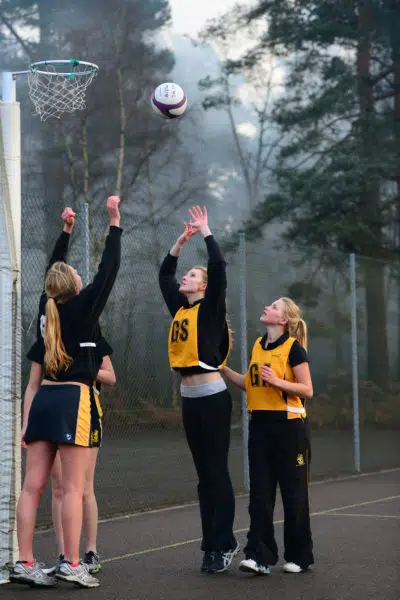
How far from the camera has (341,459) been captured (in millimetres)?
16750

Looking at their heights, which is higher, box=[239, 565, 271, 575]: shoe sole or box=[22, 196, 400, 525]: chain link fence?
box=[22, 196, 400, 525]: chain link fence

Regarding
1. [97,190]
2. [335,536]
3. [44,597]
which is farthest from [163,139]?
[44,597]

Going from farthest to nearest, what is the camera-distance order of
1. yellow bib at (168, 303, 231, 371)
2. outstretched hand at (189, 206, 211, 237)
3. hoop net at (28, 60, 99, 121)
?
hoop net at (28, 60, 99, 121), outstretched hand at (189, 206, 211, 237), yellow bib at (168, 303, 231, 371)

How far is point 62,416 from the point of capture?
23.8ft

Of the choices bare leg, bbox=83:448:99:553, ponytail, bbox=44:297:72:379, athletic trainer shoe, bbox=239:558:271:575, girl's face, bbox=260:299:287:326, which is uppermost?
girl's face, bbox=260:299:287:326

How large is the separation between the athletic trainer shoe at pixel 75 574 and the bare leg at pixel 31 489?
0.20m

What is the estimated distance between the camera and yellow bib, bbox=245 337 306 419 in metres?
8.09

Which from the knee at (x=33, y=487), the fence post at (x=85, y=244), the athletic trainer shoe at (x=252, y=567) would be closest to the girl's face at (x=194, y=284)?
the knee at (x=33, y=487)

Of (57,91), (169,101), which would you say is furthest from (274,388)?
(57,91)

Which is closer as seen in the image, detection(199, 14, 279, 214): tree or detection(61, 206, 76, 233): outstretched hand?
detection(61, 206, 76, 233): outstretched hand

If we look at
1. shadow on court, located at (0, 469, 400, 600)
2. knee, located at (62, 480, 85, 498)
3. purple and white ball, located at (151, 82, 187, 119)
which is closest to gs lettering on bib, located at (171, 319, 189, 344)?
knee, located at (62, 480, 85, 498)

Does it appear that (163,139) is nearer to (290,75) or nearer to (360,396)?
(290,75)

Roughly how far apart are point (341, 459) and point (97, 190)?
15683mm

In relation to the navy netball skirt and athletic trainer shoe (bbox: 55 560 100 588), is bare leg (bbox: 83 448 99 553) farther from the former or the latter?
athletic trainer shoe (bbox: 55 560 100 588)
